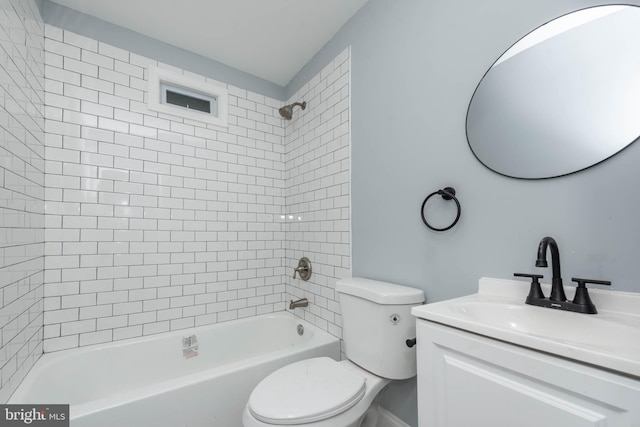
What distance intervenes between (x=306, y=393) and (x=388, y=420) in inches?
27.7

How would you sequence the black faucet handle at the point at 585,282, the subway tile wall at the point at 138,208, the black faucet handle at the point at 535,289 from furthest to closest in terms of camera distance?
the subway tile wall at the point at 138,208
the black faucet handle at the point at 535,289
the black faucet handle at the point at 585,282

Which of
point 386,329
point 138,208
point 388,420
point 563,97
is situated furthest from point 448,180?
point 138,208

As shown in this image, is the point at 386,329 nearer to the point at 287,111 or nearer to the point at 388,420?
the point at 388,420

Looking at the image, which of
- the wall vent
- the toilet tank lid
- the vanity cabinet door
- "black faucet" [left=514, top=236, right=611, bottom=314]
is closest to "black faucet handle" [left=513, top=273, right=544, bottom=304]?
"black faucet" [left=514, top=236, right=611, bottom=314]

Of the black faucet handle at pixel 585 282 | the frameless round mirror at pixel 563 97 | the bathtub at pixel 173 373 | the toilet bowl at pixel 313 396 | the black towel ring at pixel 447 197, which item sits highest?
the frameless round mirror at pixel 563 97

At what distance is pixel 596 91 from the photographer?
0.91 meters

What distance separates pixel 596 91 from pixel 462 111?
1.47 feet

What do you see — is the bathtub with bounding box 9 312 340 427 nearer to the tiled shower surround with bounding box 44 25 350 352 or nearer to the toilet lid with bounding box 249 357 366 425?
the tiled shower surround with bounding box 44 25 350 352

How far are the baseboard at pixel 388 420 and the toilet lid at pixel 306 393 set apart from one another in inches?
18.0

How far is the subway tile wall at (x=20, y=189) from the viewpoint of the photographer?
1.18 metres

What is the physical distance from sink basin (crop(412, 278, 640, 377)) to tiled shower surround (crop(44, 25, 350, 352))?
3.27 ft

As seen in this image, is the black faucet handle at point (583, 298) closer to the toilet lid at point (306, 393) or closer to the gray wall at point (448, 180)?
the gray wall at point (448, 180)

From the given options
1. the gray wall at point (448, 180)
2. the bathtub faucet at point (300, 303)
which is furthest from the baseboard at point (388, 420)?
the bathtub faucet at point (300, 303)

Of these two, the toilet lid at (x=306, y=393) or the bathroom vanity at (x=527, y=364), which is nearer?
the bathroom vanity at (x=527, y=364)
